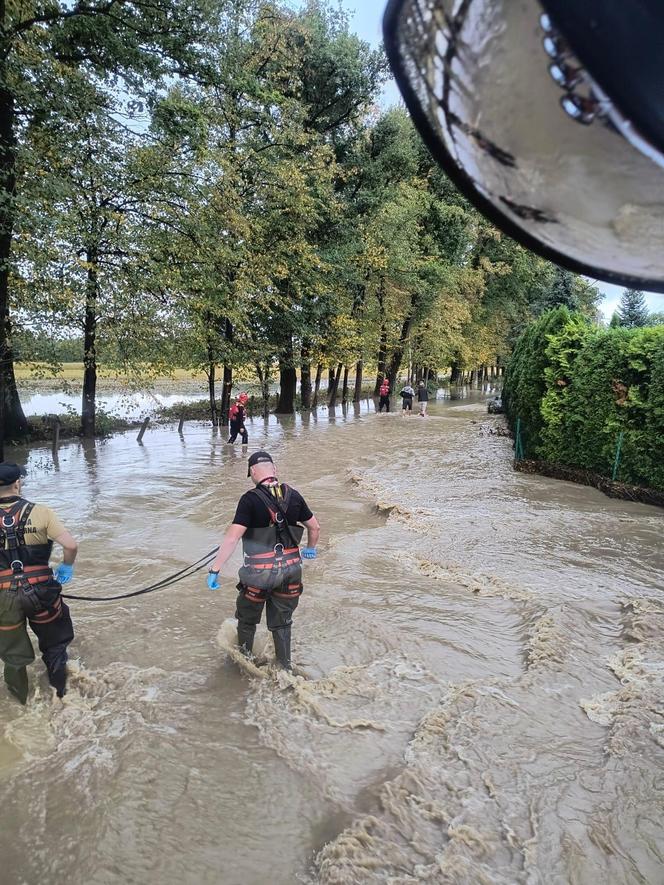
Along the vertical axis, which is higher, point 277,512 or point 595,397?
point 595,397

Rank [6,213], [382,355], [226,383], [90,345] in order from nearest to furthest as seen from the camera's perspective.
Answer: [6,213], [90,345], [226,383], [382,355]

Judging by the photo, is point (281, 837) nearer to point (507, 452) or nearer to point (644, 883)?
point (644, 883)

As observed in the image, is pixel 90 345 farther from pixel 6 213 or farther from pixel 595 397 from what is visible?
pixel 595 397

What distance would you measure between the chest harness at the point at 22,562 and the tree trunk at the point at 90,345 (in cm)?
1278

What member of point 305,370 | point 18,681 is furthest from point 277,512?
point 305,370

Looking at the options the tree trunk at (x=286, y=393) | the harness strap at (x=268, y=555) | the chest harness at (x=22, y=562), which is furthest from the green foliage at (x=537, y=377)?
the tree trunk at (x=286, y=393)

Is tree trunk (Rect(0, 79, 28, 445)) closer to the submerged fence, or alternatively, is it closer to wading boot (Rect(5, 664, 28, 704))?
wading boot (Rect(5, 664, 28, 704))

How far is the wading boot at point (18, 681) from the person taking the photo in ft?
15.4

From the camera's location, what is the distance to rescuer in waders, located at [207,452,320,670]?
494 centimetres

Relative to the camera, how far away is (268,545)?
4.99 meters

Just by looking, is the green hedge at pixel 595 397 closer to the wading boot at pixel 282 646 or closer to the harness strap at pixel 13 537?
the wading boot at pixel 282 646

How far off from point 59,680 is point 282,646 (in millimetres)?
1914

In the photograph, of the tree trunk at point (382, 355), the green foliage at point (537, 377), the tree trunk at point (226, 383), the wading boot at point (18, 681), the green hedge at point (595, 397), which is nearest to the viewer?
the wading boot at point (18, 681)

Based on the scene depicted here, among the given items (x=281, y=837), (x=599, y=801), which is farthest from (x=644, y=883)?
(x=281, y=837)
